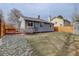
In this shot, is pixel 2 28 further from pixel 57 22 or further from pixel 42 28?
pixel 57 22

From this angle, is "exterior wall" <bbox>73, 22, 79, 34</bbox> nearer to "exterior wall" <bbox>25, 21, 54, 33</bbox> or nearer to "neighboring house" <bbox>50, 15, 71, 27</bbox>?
"neighboring house" <bbox>50, 15, 71, 27</bbox>

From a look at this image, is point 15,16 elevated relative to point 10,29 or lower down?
elevated

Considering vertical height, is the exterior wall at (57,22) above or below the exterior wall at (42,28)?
above

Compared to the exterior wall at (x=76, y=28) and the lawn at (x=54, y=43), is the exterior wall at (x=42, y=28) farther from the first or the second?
the exterior wall at (x=76, y=28)

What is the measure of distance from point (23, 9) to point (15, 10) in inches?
2.8

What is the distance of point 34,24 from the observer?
143 centimetres

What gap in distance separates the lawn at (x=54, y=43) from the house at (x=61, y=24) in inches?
1.5

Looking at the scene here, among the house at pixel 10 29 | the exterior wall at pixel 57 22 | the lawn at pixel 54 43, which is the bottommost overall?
Answer: the lawn at pixel 54 43

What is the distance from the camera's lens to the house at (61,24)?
142 cm

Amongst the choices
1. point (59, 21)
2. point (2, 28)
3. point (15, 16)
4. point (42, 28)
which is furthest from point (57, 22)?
point (2, 28)

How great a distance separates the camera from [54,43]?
1.42 metres

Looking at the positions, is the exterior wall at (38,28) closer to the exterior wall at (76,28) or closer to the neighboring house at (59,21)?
the neighboring house at (59,21)

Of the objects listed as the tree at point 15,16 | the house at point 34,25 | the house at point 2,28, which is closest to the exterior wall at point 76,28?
the house at point 34,25

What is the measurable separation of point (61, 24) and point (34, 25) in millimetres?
244
